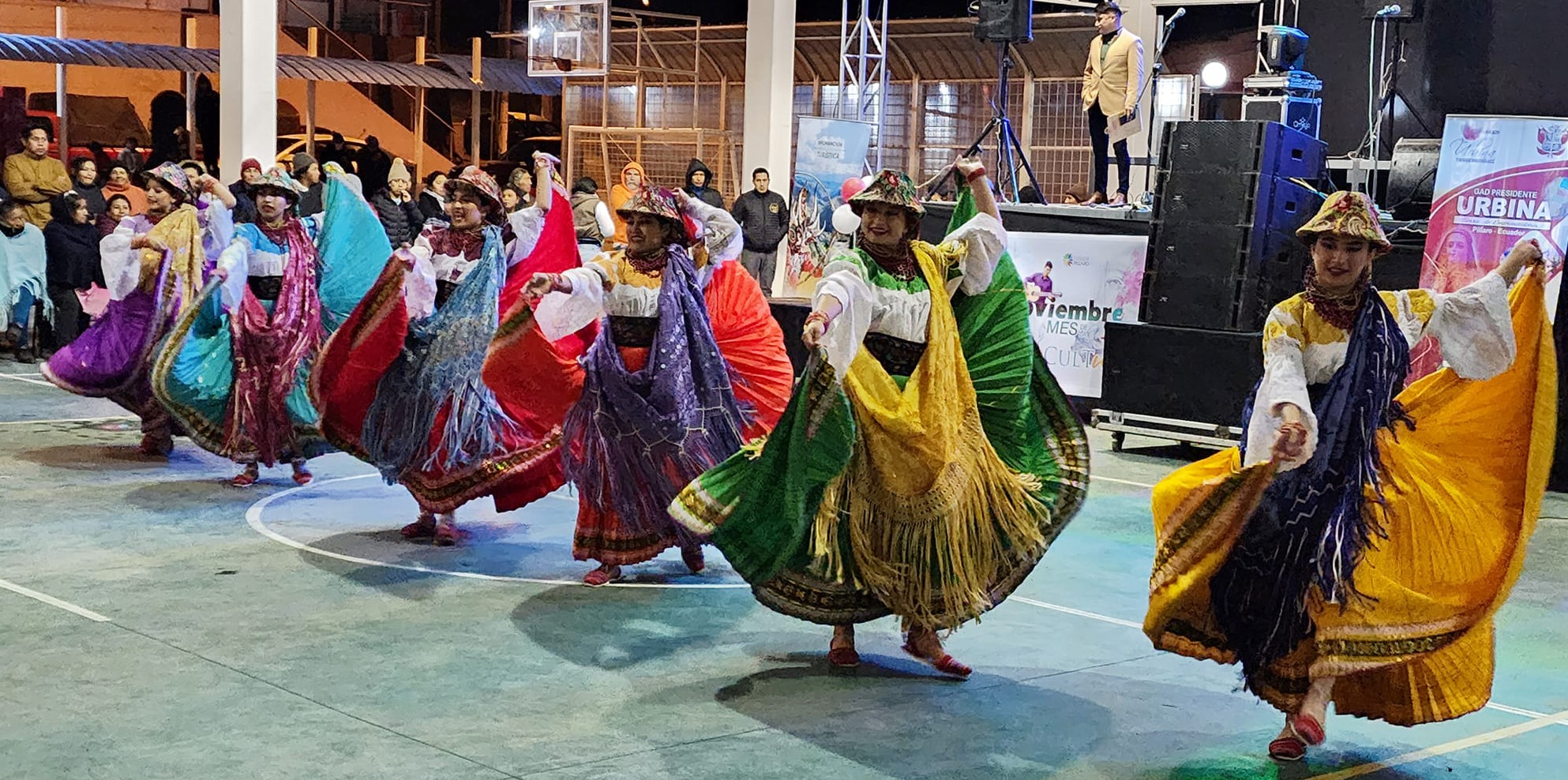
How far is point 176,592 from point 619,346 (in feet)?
5.78

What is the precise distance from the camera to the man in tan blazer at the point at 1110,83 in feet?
36.8

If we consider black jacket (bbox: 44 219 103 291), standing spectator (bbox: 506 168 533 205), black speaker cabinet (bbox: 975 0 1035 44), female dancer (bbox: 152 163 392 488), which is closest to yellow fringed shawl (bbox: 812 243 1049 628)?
female dancer (bbox: 152 163 392 488)

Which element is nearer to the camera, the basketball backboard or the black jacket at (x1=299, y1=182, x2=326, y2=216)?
the black jacket at (x1=299, y1=182, x2=326, y2=216)

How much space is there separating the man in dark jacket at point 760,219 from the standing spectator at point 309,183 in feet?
11.2

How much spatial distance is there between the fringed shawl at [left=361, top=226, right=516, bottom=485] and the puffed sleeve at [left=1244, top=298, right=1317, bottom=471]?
137 inches

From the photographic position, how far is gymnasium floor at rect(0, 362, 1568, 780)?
422cm

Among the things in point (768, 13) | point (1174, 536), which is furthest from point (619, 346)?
point (768, 13)

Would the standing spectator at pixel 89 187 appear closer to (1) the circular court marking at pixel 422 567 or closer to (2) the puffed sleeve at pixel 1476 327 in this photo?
(1) the circular court marking at pixel 422 567

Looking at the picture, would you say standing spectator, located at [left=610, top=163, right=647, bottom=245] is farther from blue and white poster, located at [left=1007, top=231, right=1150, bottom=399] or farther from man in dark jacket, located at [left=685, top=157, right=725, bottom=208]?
man in dark jacket, located at [left=685, top=157, right=725, bottom=208]

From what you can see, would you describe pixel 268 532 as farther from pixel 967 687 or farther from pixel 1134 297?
pixel 1134 297

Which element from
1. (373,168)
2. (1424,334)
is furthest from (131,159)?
(1424,334)

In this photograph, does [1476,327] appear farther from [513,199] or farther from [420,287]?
[513,199]

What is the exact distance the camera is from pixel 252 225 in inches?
326

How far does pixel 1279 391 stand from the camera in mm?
4109
